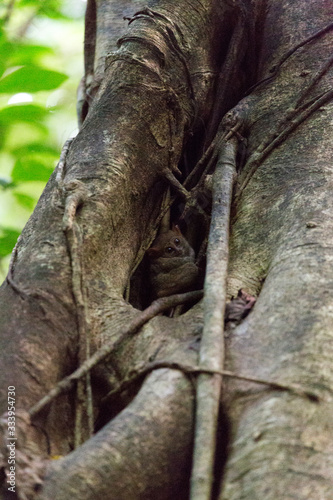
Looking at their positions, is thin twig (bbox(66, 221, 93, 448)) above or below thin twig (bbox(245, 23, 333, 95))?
below

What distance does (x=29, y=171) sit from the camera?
120 inches

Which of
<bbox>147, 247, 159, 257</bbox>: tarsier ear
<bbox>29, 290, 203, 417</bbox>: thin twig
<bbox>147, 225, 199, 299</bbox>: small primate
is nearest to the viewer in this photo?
<bbox>29, 290, 203, 417</bbox>: thin twig

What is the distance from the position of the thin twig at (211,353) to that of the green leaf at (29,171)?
113 centimetres

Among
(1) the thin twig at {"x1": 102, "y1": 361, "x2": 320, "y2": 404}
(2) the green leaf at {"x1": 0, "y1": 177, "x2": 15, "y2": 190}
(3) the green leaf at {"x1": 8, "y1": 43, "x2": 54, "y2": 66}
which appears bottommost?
(1) the thin twig at {"x1": 102, "y1": 361, "x2": 320, "y2": 404}

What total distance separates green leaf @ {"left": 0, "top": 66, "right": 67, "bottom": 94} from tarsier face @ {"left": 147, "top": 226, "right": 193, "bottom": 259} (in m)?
1.01

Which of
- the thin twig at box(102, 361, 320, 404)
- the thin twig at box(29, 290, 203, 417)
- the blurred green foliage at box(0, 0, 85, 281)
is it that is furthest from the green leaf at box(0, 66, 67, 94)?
the thin twig at box(102, 361, 320, 404)

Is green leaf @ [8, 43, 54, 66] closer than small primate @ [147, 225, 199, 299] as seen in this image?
No

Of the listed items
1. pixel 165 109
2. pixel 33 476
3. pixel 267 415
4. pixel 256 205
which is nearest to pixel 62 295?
pixel 33 476

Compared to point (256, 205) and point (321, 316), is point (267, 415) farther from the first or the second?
point (256, 205)

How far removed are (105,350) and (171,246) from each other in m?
1.04

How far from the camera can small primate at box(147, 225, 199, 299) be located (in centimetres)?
259

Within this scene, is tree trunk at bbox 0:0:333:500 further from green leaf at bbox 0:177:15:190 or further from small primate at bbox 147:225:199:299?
green leaf at bbox 0:177:15:190

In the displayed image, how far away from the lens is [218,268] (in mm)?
1968

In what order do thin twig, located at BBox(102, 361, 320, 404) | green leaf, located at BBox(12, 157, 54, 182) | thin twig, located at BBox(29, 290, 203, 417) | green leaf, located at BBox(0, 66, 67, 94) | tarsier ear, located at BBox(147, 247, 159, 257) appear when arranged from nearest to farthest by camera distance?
thin twig, located at BBox(102, 361, 320, 404), thin twig, located at BBox(29, 290, 203, 417), tarsier ear, located at BBox(147, 247, 159, 257), green leaf, located at BBox(0, 66, 67, 94), green leaf, located at BBox(12, 157, 54, 182)
